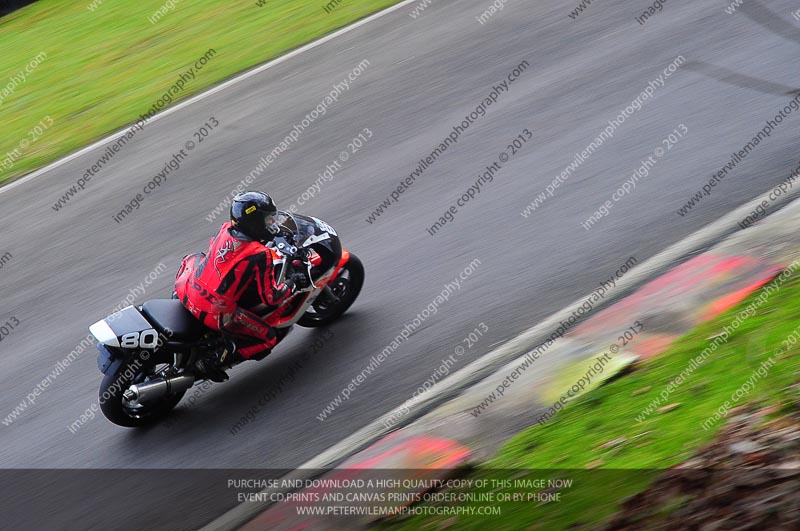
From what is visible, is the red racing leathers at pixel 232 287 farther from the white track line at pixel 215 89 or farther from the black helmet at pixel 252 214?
the white track line at pixel 215 89

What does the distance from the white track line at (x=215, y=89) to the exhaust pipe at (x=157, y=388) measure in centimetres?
670

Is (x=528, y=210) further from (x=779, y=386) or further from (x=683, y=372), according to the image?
(x=779, y=386)

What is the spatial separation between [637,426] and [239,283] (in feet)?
12.4

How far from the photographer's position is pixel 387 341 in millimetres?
8430

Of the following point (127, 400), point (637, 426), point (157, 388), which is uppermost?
point (637, 426)

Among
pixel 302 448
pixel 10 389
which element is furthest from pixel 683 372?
pixel 10 389

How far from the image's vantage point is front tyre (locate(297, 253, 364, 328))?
863 cm

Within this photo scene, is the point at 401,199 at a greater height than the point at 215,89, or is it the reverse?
the point at 215,89

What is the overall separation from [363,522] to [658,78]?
7872mm

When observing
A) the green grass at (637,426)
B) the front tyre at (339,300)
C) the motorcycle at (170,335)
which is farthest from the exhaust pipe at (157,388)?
the green grass at (637,426)

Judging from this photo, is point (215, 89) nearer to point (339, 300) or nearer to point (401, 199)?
point (401, 199)

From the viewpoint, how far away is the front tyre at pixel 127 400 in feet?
24.4

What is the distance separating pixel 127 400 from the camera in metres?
7.63

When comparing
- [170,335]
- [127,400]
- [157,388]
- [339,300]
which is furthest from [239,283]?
[127,400]
